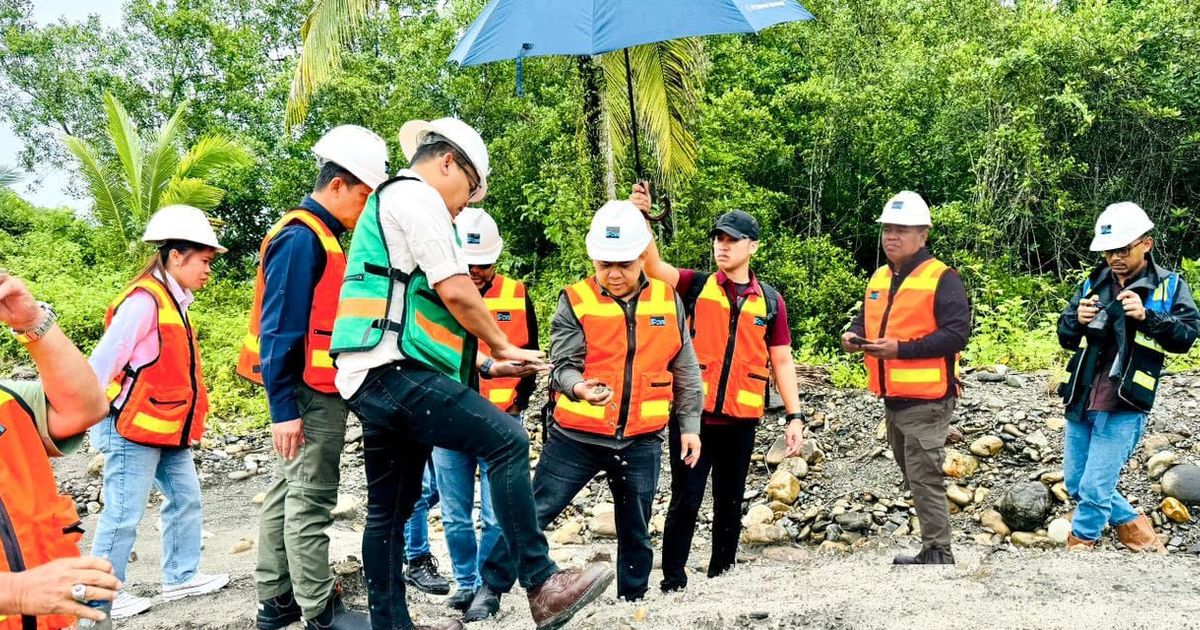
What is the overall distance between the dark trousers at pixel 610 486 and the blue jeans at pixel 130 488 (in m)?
1.94

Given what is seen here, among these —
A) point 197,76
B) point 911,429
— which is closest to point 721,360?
point 911,429

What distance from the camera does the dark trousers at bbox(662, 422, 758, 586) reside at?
4914 mm

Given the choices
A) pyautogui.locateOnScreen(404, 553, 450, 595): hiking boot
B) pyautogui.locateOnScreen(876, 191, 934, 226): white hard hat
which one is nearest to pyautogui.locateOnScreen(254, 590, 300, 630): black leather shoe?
pyautogui.locateOnScreen(404, 553, 450, 595): hiking boot

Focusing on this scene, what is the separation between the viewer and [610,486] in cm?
437

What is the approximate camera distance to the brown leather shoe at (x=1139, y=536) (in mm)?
5648

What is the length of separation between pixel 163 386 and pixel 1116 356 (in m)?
5.37

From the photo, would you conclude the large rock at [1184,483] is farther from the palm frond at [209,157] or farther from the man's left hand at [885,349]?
the palm frond at [209,157]

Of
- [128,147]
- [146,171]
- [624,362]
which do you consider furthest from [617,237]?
[146,171]

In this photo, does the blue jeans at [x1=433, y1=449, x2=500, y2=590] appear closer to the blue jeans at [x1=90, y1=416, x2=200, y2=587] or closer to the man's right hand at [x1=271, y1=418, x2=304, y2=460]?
the man's right hand at [x1=271, y1=418, x2=304, y2=460]

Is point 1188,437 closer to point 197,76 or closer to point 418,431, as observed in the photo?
point 418,431

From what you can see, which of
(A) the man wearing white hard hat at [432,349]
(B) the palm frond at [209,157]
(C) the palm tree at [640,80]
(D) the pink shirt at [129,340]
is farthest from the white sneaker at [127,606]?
(B) the palm frond at [209,157]

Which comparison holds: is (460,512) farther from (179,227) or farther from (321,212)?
(179,227)

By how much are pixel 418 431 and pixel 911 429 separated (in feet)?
10.2

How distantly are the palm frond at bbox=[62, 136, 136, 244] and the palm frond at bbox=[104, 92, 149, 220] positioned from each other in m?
0.47
